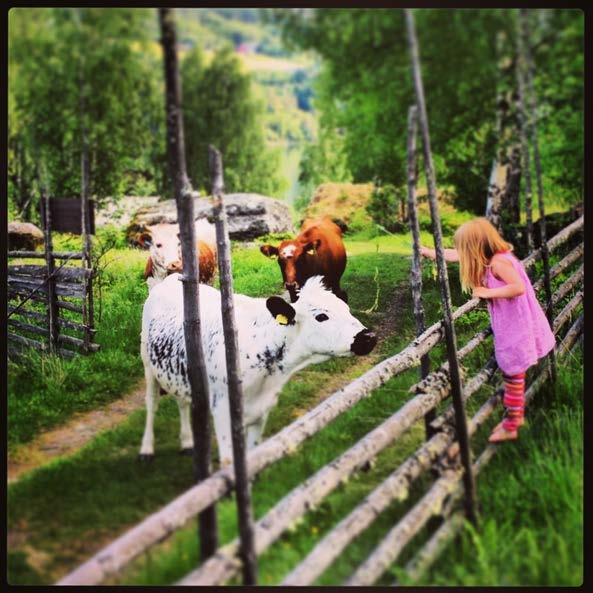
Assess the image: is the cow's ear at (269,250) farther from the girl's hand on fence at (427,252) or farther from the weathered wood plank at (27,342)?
the weathered wood plank at (27,342)

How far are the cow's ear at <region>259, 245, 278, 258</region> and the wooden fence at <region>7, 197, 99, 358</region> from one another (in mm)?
807

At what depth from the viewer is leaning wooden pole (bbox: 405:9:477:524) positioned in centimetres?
278

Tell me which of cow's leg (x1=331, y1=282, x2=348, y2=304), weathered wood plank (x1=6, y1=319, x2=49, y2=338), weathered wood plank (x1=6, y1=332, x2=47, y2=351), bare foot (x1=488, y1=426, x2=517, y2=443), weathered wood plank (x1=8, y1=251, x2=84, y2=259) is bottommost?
bare foot (x1=488, y1=426, x2=517, y2=443)

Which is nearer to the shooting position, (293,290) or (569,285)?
(293,290)

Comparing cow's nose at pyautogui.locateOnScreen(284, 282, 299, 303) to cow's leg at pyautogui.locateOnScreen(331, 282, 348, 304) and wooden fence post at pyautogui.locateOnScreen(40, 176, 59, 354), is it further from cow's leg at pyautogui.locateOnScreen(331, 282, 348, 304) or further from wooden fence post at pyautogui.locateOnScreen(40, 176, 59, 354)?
wooden fence post at pyautogui.locateOnScreen(40, 176, 59, 354)

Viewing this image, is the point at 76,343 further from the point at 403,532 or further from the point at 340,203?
the point at 403,532

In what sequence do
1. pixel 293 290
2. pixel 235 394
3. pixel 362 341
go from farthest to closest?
pixel 293 290 < pixel 362 341 < pixel 235 394

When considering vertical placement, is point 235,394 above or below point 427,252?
below

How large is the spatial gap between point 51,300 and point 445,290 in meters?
1.82

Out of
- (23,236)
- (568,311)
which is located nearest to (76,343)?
(23,236)

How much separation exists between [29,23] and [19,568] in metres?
2.26

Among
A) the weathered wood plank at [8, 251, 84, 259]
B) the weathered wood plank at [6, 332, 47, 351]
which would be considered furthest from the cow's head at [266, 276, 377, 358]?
the weathered wood plank at [6, 332, 47, 351]

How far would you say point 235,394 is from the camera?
2.39 metres

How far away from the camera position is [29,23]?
276 centimetres
